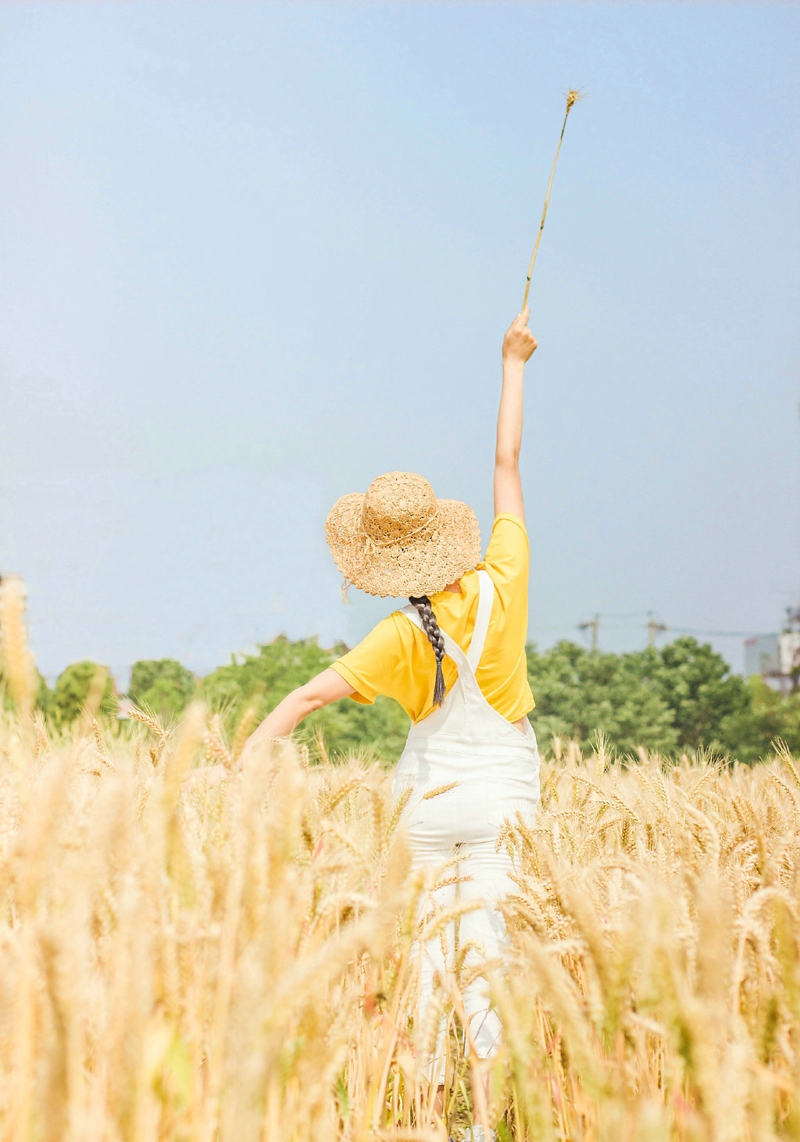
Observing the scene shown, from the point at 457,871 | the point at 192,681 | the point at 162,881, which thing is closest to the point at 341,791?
the point at 162,881

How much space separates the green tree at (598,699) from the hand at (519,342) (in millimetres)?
7569

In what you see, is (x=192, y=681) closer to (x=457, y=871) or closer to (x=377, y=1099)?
(x=457, y=871)

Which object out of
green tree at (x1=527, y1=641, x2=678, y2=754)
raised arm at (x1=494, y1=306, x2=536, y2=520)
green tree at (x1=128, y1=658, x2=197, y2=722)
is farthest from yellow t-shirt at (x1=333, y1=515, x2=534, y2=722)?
green tree at (x1=527, y1=641, x2=678, y2=754)

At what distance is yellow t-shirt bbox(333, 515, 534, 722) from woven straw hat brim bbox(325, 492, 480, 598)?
0.06m

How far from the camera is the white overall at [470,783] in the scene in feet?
6.64

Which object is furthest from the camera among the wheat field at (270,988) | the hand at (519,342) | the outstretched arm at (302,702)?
the hand at (519,342)

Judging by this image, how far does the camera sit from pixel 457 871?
78.2 inches

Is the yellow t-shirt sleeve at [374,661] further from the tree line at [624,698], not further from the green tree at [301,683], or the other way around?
the tree line at [624,698]

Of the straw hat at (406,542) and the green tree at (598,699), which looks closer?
the straw hat at (406,542)

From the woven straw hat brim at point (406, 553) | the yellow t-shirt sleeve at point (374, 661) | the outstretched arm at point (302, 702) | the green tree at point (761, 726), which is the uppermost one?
the green tree at point (761, 726)

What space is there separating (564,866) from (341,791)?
0.51m

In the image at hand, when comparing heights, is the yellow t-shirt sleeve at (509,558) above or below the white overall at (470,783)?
above

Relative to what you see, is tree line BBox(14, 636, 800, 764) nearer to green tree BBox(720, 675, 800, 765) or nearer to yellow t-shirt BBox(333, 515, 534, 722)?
green tree BBox(720, 675, 800, 765)

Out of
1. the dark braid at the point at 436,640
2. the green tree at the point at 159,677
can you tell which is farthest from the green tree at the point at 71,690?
the dark braid at the point at 436,640
